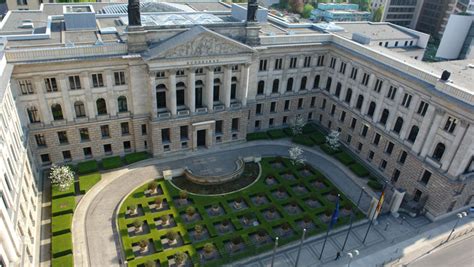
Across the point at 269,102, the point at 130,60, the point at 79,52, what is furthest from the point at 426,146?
the point at 79,52

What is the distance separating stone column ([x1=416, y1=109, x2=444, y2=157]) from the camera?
57991mm

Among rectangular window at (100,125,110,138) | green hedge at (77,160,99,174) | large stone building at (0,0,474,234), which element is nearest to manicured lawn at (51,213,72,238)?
green hedge at (77,160,99,174)

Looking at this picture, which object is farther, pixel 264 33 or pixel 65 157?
pixel 264 33

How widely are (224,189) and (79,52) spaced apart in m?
35.7

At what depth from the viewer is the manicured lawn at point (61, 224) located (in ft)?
170

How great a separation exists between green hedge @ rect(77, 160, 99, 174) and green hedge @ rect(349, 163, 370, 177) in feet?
172

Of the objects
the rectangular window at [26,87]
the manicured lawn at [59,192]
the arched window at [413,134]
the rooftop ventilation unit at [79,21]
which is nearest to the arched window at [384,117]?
the arched window at [413,134]

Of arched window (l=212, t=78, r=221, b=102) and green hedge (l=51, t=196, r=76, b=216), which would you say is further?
arched window (l=212, t=78, r=221, b=102)

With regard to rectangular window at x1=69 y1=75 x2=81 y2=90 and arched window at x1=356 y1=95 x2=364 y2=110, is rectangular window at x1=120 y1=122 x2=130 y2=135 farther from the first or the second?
arched window at x1=356 y1=95 x2=364 y2=110

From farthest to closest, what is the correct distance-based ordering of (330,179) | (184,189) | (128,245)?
(330,179) → (184,189) → (128,245)

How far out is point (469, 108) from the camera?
2066 inches

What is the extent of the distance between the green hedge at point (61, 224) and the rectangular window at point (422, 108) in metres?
62.6

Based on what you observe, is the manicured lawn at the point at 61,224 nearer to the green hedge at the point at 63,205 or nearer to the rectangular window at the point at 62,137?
the green hedge at the point at 63,205

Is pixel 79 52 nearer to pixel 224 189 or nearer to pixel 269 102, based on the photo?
pixel 224 189
